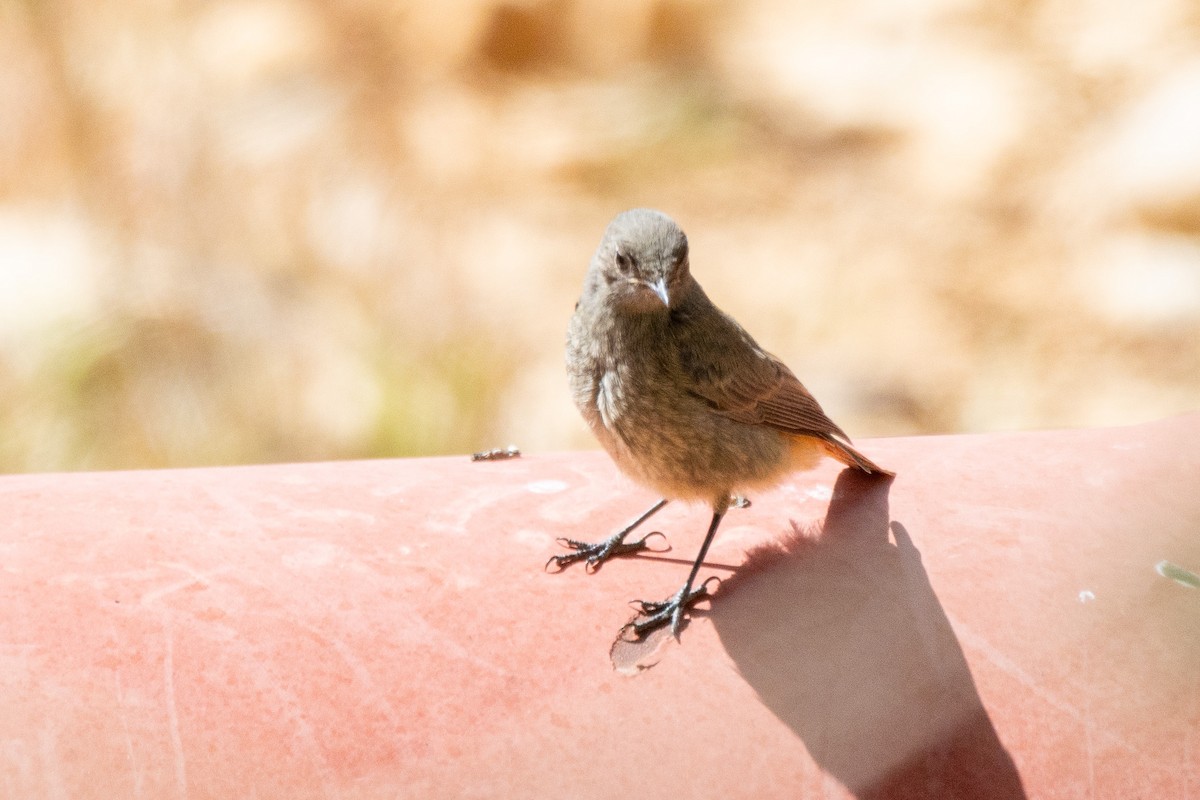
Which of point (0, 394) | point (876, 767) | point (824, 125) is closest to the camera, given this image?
point (876, 767)

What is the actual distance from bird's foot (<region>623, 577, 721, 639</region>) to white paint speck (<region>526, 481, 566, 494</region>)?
1.97 ft

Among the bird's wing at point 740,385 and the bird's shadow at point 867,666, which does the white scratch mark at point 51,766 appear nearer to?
the bird's shadow at point 867,666

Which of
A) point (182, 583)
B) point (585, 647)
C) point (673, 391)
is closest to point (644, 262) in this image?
point (673, 391)

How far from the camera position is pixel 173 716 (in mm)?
2312

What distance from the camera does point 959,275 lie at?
687cm

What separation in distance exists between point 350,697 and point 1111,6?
649 cm

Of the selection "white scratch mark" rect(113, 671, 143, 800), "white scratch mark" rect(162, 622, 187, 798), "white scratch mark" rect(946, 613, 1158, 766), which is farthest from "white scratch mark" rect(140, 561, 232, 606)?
"white scratch mark" rect(946, 613, 1158, 766)

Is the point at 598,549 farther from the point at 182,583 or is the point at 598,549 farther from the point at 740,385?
the point at 182,583

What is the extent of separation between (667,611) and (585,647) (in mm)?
270

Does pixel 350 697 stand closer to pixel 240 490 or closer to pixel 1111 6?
pixel 240 490

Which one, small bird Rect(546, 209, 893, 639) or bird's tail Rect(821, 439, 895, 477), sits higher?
small bird Rect(546, 209, 893, 639)

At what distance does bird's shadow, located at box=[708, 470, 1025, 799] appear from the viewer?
7.59 feet

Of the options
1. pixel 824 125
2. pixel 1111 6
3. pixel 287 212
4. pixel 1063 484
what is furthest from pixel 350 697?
pixel 1111 6

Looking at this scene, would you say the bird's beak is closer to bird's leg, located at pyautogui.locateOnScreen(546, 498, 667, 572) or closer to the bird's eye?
the bird's eye
